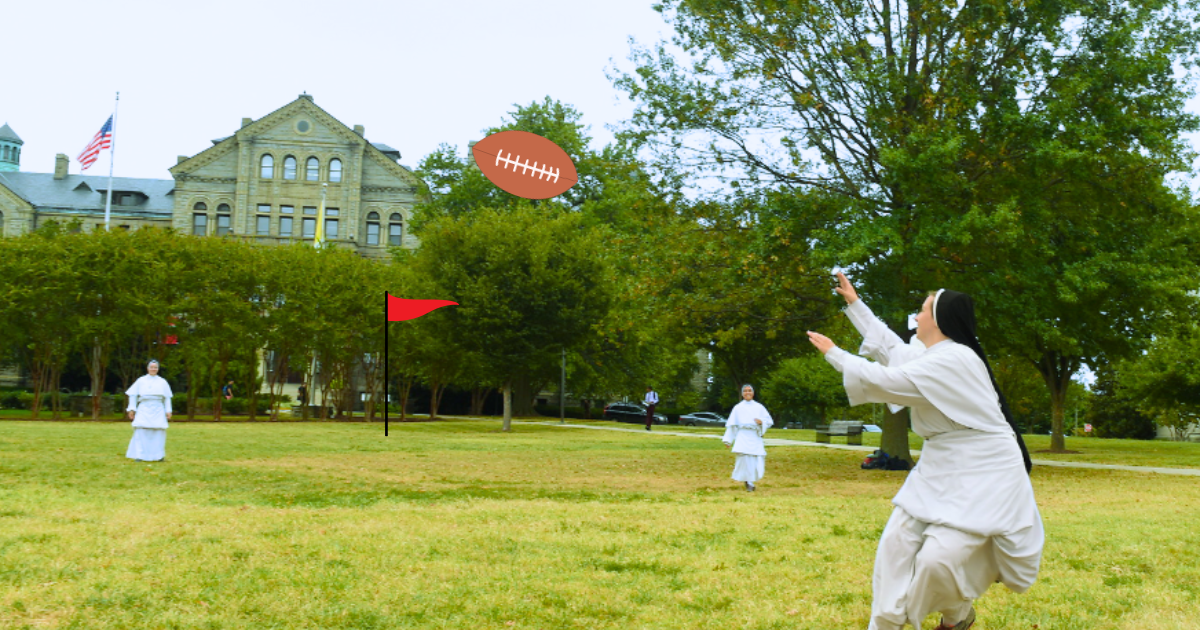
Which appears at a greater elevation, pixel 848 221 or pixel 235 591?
pixel 848 221

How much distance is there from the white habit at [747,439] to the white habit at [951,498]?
11.2 metres

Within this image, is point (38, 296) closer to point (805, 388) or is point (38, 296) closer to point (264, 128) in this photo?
point (264, 128)

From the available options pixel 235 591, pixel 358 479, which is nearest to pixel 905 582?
pixel 235 591

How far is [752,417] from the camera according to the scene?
16.4m

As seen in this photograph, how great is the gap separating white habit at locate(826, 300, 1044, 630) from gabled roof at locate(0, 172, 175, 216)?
75604mm

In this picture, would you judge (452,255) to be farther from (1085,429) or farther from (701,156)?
(1085,429)

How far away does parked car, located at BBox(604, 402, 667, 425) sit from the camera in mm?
62500

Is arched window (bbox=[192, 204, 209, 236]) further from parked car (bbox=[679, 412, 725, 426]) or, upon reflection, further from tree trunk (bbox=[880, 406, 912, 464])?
tree trunk (bbox=[880, 406, 912, 464])

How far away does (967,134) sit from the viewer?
796 inches

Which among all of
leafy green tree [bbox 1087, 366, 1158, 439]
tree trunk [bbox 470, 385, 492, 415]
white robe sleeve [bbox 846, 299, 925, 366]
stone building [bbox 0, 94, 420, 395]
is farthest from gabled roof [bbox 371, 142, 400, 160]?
white robe sleeve [bbox 846, 299, 925, 366]

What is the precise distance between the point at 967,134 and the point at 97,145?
138ft

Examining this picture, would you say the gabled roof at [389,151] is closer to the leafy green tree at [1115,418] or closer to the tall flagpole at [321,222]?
the tall flagpole at [321,222]

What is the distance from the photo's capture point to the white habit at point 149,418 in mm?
18406

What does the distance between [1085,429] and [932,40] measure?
182 feet
